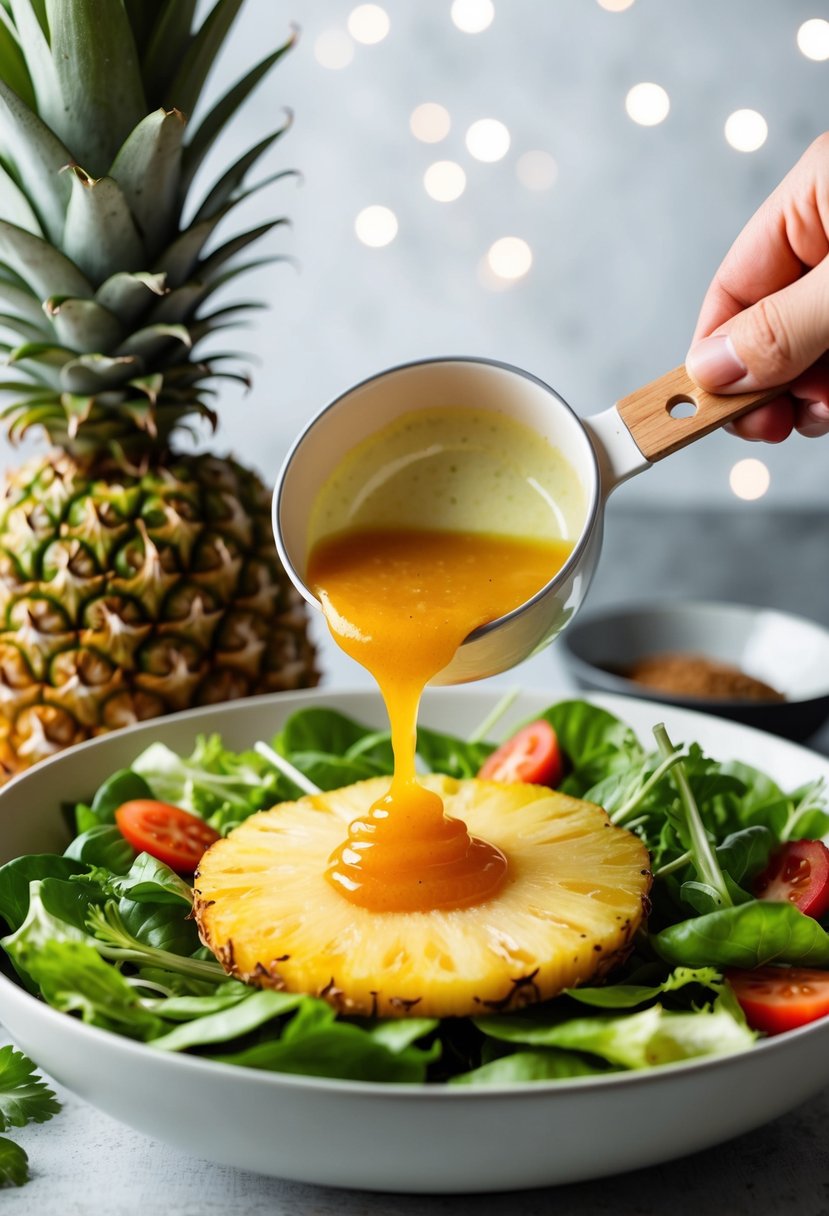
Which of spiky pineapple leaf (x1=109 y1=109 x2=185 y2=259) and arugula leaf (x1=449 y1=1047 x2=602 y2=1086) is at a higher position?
spiky pineapple leaf (x1=109 y1=109 x2=185 y2=259)

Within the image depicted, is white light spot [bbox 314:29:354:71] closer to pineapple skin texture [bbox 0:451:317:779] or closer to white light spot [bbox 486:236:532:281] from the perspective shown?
white light spot [bbox 486:236:532:281]

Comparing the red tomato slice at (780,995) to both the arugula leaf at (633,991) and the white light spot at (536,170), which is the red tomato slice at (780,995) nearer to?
the arugula leaf at (633,991)

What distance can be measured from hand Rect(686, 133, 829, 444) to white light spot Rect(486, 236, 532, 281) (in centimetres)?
353

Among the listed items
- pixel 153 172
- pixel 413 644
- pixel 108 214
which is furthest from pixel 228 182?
pixel 413 644

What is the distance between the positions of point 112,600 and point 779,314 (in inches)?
64.6

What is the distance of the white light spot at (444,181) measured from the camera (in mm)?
5941

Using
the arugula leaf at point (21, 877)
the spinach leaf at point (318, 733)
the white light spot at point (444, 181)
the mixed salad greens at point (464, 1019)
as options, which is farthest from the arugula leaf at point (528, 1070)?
the white light spot at point (444, 181)

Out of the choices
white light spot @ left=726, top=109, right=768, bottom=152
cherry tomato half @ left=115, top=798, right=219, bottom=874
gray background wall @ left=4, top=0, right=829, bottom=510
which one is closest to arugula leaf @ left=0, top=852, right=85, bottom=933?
cherry tomato half @ left=115, top=798, right=219, bottom=874

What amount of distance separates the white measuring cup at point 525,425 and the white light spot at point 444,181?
158 inches

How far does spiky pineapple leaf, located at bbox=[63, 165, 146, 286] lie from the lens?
275 centimetres

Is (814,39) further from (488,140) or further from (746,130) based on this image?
(488,140)

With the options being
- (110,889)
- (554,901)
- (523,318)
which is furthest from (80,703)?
(523,318)

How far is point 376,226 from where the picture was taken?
609 centimetres

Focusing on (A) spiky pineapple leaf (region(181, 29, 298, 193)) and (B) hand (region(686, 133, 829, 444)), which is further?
(A) spiky pineapple leaf (region(181, 29, 298, 193))
